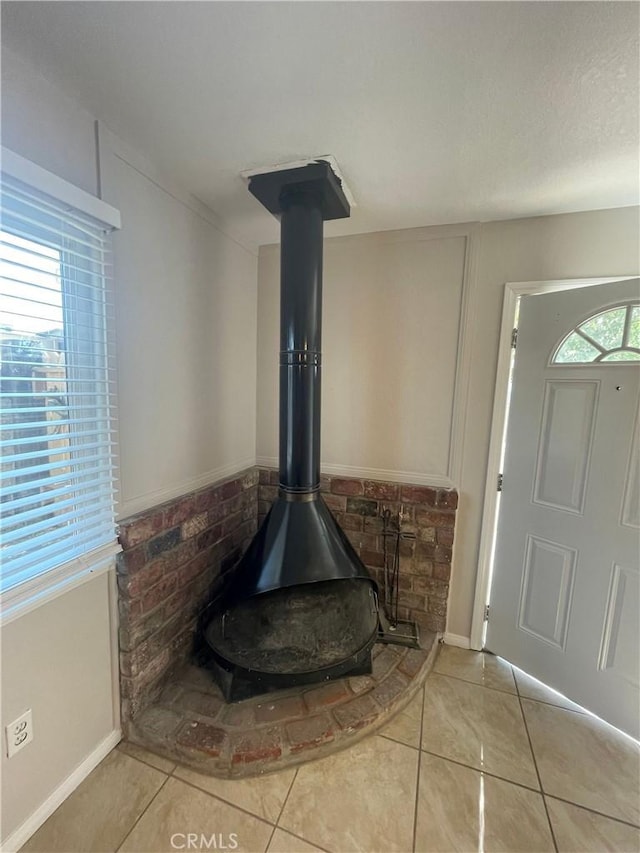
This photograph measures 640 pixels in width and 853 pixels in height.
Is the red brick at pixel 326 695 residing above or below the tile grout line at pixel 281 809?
above

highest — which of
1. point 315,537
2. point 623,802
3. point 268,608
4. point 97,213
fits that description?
point 97,213

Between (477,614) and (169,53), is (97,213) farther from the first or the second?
(477,614)

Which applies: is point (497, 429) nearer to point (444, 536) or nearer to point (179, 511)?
point (444, 536)

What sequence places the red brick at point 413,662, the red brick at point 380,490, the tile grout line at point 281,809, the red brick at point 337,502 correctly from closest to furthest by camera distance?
the tile grout line at point 281,809, the red brick at point 413,662, the red brick at point 380,490, the red brick at point 337,502

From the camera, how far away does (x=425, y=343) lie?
6.42 ft

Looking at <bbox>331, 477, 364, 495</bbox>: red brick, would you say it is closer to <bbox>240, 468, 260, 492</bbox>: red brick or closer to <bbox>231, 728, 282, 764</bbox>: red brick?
<bbox>240, 468, 260, 492</bbox>: red brick

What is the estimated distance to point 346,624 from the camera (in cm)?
163

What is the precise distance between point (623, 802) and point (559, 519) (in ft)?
3.37

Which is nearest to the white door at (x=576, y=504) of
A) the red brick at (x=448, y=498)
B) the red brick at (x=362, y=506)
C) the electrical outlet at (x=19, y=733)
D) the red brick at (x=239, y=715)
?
the red brick at (x=448, y=498)

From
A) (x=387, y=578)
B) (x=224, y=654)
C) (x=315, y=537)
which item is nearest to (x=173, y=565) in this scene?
(x=224, y=654)

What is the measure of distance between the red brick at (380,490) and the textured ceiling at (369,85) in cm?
149

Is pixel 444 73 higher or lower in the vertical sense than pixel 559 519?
higher

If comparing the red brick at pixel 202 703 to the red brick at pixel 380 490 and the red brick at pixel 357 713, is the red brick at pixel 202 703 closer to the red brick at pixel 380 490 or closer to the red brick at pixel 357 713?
the red brick at pixel 357 713

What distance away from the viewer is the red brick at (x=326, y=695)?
156 centimetres
